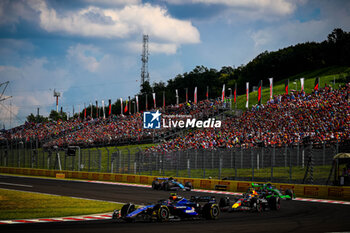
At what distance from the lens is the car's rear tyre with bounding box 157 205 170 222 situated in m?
13.6

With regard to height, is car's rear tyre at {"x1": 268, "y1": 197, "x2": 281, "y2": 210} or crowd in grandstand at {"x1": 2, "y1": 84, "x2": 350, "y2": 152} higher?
crowd in grandstand at {"x1": 2, "y1": 84, "x2": 350, "y2": 152}

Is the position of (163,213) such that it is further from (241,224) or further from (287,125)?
(287,125)

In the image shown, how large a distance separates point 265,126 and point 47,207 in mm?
22483

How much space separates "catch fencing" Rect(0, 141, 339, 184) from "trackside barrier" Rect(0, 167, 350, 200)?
437mm

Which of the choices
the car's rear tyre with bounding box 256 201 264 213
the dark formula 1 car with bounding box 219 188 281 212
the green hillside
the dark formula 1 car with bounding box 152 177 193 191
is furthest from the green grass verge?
the green hillside

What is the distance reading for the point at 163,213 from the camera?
13.7 m

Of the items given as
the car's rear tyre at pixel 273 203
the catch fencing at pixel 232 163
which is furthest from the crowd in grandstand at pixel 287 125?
the car's rear tyre at pixel 273 203

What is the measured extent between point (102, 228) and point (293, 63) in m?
85.0

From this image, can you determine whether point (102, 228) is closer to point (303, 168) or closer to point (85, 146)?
point (303, 168)

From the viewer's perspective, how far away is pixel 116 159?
119 ft

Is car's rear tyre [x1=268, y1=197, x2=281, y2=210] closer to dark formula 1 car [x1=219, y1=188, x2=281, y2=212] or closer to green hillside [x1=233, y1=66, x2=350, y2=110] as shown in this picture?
dark formula 1 car [x1=219, y1=188, x2=281, y2=212]

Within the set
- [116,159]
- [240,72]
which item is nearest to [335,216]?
[116,159]

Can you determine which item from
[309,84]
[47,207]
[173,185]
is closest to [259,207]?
[47,207]

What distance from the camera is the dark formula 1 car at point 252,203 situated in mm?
16770
